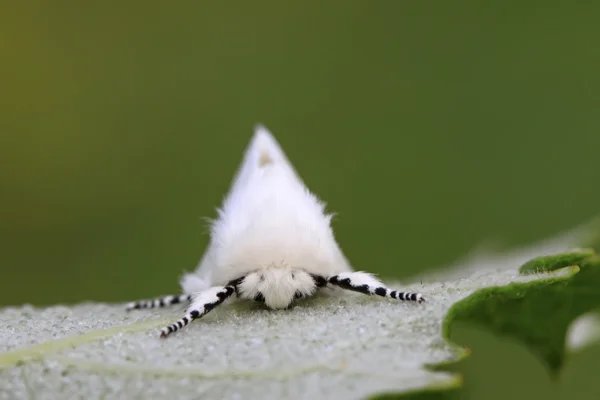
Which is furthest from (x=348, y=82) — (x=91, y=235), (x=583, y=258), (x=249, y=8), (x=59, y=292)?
(x=583, y=258)

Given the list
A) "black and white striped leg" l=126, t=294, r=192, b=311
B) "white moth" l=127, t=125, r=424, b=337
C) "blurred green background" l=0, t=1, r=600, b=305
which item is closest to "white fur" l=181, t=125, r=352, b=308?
"white moth" l=127, t=125, r=424, b=337

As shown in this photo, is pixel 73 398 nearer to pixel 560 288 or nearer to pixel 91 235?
pixel 560 288

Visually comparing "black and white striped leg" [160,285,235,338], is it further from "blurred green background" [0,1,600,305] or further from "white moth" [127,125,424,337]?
"blurred green background" [0,1,600,305]

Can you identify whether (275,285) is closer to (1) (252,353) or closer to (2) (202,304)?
(2) (202,304)

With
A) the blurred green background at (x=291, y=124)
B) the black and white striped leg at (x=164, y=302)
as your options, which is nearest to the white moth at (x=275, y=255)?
the black and white striped leg at (x=164, y=302)

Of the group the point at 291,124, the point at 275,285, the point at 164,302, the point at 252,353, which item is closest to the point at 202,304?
the point at 275,285

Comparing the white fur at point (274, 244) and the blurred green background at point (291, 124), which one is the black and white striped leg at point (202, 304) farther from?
the blurred green background at point (291, 124)
